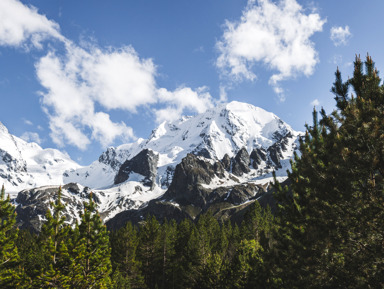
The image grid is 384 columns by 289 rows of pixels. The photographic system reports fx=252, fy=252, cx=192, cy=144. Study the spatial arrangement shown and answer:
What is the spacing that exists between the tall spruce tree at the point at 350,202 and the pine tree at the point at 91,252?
1955cm

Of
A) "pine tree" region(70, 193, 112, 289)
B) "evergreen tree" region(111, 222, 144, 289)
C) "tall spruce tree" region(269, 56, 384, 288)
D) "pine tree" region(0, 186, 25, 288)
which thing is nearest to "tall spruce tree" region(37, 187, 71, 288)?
"pine tree" region(70, 193, 112, 289)

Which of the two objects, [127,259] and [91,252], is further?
[127,259]

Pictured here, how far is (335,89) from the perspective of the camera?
11.7m

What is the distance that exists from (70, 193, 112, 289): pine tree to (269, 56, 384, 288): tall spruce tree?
19546mm

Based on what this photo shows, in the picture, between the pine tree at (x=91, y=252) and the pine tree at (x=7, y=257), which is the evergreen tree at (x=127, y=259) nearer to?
the pine tree at (x=91, y=252)

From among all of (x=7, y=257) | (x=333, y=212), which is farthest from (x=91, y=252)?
(x=333, y=212)

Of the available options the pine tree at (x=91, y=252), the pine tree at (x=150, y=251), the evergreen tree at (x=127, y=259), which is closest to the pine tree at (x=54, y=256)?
the pine tree at (x=91, y=252)

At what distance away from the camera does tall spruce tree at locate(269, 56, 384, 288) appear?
829 cm

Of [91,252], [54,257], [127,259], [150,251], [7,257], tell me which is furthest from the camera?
[150,251]

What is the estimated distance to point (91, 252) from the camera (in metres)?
25.7

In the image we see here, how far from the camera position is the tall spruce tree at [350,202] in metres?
8.29

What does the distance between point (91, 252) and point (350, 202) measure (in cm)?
2474

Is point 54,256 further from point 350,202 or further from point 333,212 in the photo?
point 350,202

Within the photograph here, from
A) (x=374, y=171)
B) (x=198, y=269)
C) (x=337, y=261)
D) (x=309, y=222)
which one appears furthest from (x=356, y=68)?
(x=198, y=269)
